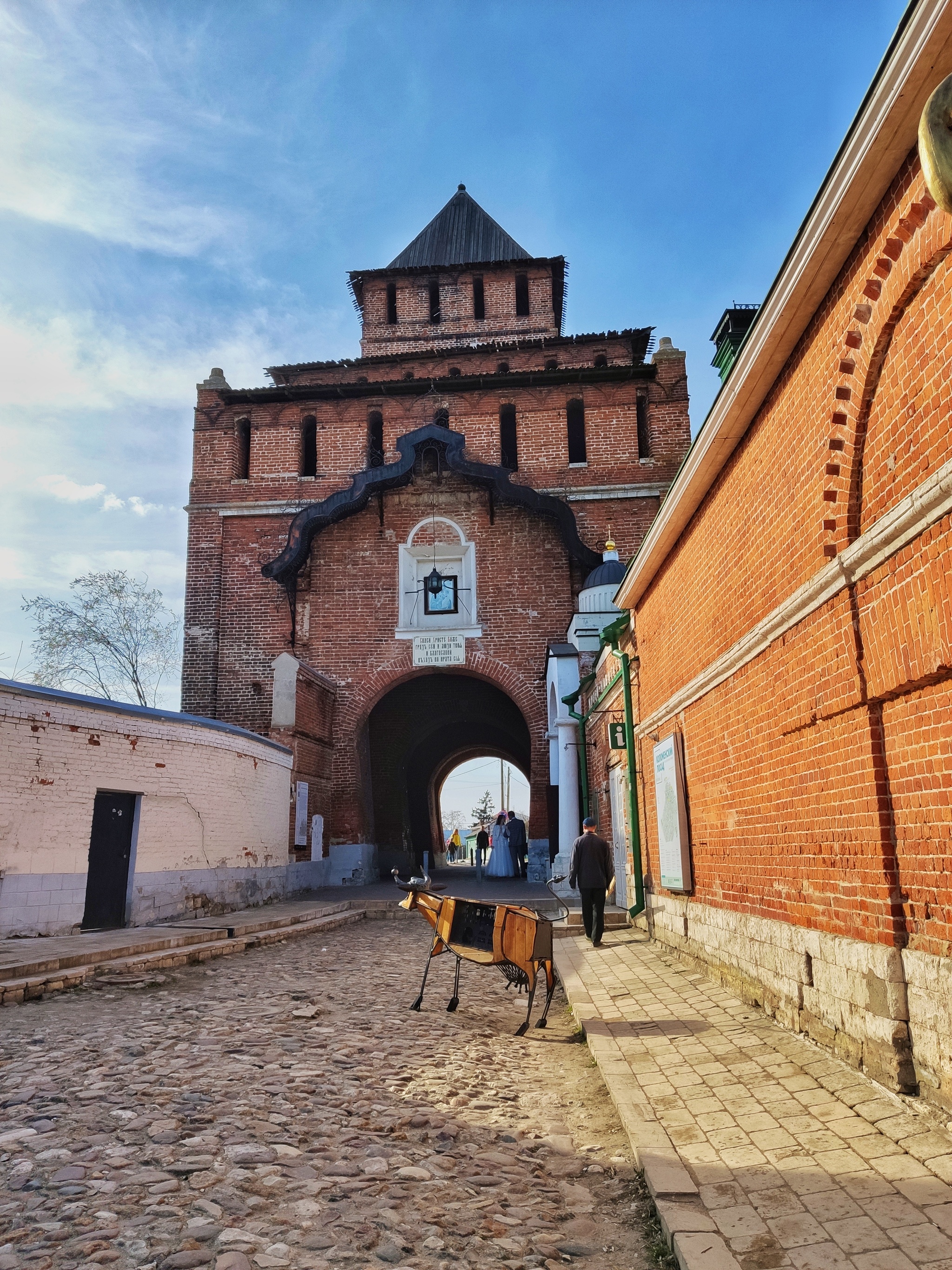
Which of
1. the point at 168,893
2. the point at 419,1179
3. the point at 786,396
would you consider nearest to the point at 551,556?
the point at 168,893

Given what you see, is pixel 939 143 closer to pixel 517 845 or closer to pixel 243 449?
pixel 243 449

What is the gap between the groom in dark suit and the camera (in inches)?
913

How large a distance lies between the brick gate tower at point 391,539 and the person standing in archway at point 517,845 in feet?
9.54

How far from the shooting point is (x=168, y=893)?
39.0 feet

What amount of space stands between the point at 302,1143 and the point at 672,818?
5289mm

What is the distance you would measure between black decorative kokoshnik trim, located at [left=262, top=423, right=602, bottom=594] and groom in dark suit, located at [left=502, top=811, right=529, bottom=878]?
821 cm

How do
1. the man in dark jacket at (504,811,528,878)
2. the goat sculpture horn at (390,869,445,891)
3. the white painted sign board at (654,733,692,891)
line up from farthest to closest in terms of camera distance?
the man in dark jacket at (504,811,528,878) → the white painted sign board at (654,733,692,891) → the goat sculpture horn at (390,869,445,891)

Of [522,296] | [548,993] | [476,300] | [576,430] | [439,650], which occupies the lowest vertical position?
[548,993]

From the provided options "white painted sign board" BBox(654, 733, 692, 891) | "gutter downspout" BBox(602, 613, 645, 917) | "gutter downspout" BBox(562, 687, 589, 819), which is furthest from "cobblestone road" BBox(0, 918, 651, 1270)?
"gutter downspout" BBox(562, 687, 589, 819)

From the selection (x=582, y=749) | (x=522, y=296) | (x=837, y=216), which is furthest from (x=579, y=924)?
(x=522, y=296)

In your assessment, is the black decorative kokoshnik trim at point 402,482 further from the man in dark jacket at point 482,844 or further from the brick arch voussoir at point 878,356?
the brick arch voussoir at point 878,356

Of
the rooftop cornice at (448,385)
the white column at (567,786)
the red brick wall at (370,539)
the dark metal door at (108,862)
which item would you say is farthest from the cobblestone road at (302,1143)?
the rooftop cornice at (448,385)

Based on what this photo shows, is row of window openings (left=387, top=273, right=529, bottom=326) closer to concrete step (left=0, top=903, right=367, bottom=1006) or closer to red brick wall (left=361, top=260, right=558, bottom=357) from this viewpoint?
red brick wall (left=361, top=260, right=558, bottom=357)

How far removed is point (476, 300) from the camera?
27.7 m
